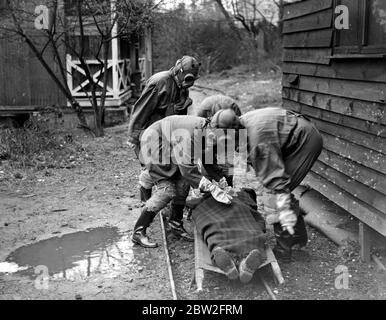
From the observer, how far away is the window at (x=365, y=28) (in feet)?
18.7

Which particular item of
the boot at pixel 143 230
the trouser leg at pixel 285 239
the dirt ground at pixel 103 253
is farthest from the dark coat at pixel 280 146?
the boot at pixel 143 230

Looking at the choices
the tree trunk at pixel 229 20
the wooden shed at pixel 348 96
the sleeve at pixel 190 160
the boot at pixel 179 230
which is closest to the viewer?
the sleeve at pixel 190 160

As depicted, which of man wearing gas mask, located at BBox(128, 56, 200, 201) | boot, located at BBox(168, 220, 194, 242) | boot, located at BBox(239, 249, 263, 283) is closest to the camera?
boot, located at BBox(239, 249, 263, 283)

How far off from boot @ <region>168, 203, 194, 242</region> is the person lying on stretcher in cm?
80

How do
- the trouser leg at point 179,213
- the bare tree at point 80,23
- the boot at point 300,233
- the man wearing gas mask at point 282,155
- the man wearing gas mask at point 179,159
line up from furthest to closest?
1. the bare tree at point 80,23
2. the trouser leg at point 179,213
3. the boot at point 300,233
4. the man wearing gas mask at point 179,159
5. the man wearing gas mask at point 282,155

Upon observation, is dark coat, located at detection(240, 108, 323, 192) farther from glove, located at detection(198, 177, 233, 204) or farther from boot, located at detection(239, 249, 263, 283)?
boot, located at detection(239, 249, 263, 283)

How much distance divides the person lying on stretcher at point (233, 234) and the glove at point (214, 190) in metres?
0.14

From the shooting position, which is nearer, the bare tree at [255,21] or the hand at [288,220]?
the hand at [288,220]

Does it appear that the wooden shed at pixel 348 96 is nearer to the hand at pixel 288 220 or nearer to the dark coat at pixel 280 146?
the dark coat at pixel 280 146

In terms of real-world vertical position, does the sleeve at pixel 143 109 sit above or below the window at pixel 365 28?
below

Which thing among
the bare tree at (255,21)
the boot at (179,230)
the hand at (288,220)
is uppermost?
the bare tree at (255,21)

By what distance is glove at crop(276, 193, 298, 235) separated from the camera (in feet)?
16.3

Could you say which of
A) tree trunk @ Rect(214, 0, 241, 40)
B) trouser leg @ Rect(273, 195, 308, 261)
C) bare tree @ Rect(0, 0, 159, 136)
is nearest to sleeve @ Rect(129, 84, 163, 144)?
trouser leg @ Rect(273, 195, 308, 261)

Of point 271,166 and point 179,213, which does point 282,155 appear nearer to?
point 271,166
